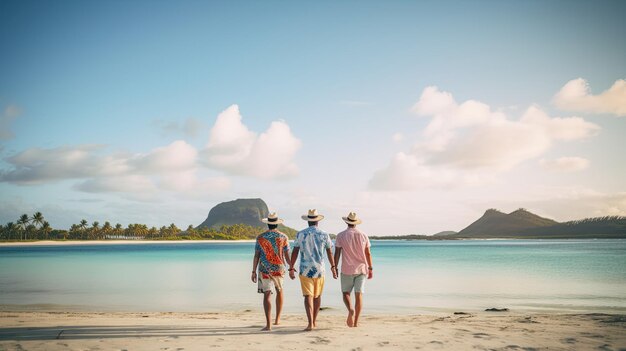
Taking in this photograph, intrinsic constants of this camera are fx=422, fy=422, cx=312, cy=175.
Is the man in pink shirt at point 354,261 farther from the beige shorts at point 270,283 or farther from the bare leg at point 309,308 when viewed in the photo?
the beige shorts at point 270,283

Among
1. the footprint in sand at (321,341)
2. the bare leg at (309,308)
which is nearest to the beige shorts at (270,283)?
the bare leg at (309,308)

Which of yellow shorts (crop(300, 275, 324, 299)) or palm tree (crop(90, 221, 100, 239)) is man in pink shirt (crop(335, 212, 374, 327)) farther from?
palm tree (crop(90, 221, 100, 239))

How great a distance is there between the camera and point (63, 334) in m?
8.93

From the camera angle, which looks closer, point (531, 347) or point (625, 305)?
point (531, 347)

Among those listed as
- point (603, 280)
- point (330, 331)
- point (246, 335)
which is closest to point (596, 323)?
point (330, 331)

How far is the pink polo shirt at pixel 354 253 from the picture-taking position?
30.6ft

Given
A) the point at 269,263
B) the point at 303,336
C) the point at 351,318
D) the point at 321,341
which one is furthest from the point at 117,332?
the point at 351,318

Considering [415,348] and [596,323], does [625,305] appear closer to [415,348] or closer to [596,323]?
[596,323]

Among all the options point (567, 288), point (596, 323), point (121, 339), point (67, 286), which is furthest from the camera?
point (67, 286)

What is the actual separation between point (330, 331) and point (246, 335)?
5.79 ft

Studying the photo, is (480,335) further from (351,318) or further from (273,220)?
(273,220)

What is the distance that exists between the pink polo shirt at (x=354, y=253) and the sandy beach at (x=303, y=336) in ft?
4.29

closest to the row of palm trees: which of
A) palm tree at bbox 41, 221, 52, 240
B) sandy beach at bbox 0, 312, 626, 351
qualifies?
palm tree at bbox 41, 221, 52, 240

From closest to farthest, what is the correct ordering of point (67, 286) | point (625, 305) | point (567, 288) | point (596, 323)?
point (596, 323)
point (625, 305)
point (567, 288)
point (67, 286)
